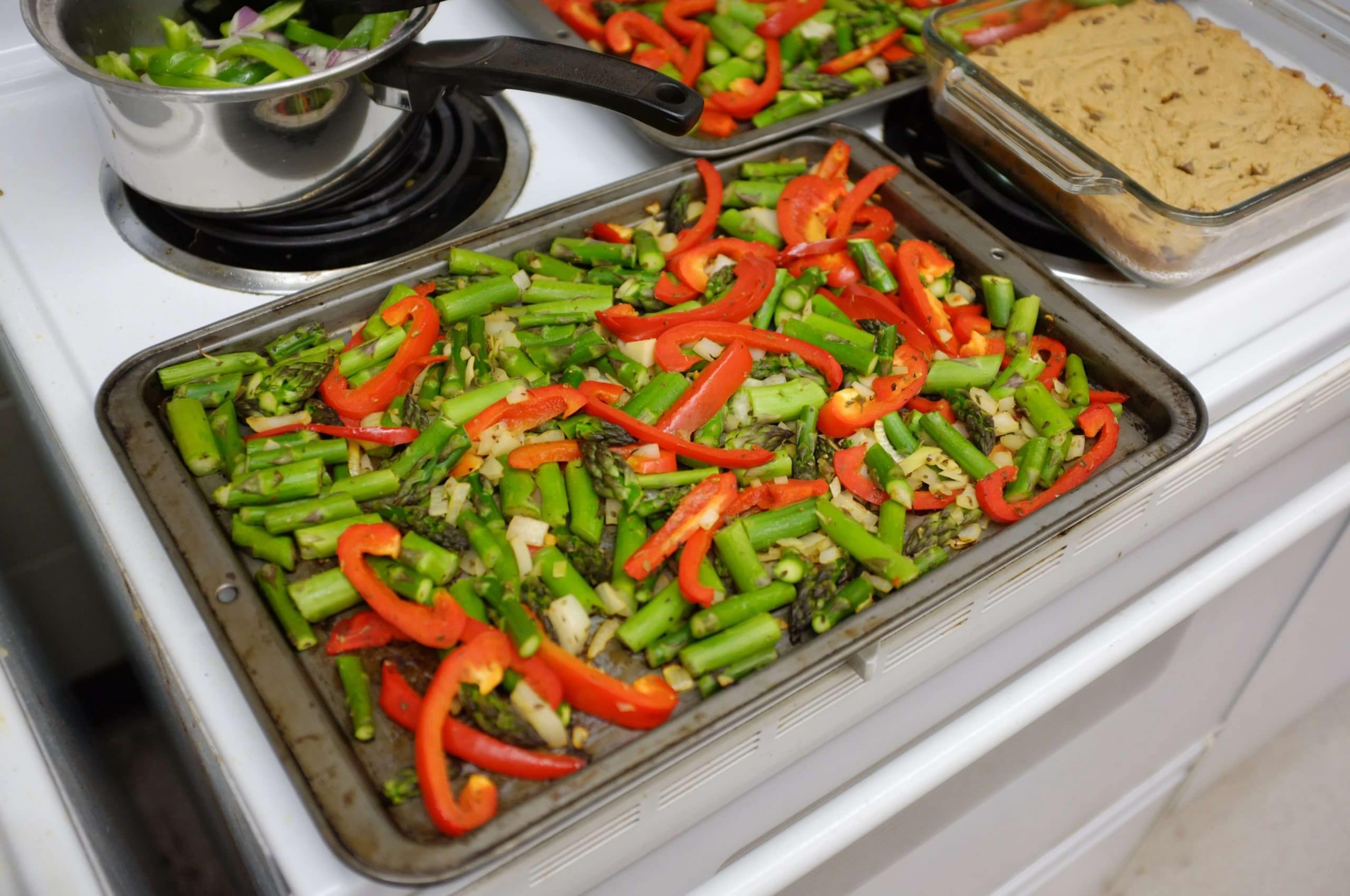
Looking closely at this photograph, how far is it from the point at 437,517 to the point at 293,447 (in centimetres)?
18

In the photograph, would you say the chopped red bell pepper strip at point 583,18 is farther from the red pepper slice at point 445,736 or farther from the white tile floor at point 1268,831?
the white tile floor at point 1268,831

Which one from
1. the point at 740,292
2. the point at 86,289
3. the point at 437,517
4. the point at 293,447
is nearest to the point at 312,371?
the point at 293,447

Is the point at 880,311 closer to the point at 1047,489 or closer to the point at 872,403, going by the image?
the point at 872,403

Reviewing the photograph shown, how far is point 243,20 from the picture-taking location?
1383 millimetres

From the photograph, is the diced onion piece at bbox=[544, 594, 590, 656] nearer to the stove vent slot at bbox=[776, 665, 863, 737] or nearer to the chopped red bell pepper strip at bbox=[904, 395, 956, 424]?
the stove vent slot at bbox=[776, 665, 863, 737]

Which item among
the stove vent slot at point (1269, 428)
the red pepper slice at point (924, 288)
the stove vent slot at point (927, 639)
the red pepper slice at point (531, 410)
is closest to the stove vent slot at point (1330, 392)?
the stove vent slot at point (1269, 428)

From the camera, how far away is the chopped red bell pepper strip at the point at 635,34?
173cm

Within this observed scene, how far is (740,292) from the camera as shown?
1357 millimetres

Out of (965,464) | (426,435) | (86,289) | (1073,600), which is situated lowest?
(1073,600)

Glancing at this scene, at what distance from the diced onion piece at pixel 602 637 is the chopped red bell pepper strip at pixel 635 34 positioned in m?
1.07

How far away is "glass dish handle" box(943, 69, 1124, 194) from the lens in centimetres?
134

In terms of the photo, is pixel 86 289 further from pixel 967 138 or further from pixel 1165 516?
pixel 1165 516

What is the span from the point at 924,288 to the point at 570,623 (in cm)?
68

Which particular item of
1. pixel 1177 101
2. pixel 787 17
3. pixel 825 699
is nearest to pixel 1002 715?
pixel 825 699
